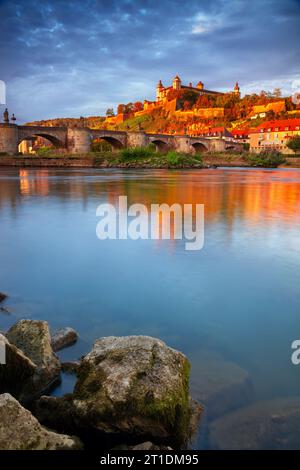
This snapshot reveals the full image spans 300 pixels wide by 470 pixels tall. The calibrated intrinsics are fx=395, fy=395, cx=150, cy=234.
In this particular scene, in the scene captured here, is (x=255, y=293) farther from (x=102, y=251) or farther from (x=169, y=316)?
(x=102, y=251)

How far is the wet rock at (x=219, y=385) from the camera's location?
280 centimetres

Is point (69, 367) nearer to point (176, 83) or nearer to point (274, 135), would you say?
point (274, 135)

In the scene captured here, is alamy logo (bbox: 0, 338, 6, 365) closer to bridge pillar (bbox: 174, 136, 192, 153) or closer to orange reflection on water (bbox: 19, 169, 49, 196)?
orange reflection on water (bbox: 19, 169, 49, 196)

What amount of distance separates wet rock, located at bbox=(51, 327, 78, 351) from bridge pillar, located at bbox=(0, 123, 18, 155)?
45.1 meters

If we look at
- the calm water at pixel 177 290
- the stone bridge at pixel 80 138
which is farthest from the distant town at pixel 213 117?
the calm water at pixel 177 290

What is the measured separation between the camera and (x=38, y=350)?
3.03 metres

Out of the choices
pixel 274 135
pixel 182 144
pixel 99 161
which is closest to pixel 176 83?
pixel 274 135

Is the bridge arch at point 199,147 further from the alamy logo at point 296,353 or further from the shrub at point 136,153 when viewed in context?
the alamy logo at point 296,353

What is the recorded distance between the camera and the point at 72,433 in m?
2.46

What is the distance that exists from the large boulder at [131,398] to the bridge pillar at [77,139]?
5078 centimetres

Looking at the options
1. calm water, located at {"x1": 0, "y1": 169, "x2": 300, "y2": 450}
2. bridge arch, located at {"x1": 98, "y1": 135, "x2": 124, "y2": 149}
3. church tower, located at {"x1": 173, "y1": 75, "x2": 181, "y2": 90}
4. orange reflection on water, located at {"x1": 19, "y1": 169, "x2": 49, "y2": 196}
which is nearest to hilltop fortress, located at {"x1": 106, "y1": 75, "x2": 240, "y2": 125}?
church tower, located at {"x1": 173, "y1": 75, "x2": 181, "y2": 90}

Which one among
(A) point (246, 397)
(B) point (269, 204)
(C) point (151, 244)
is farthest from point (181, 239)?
(B) point (269, 204)

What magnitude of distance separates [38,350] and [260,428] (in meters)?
1.69
